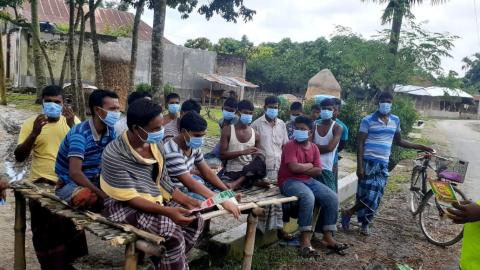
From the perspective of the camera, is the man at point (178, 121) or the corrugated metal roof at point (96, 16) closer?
the man at point (178, 121)

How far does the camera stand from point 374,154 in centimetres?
562

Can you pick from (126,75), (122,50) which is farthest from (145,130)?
(122,50)

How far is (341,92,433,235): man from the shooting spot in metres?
5.62

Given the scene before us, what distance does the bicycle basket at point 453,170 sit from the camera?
518 cm

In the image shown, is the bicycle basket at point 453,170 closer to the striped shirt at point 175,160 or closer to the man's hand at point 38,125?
the striped shirt at point 175,160

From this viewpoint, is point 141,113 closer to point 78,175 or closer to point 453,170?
point 78,175

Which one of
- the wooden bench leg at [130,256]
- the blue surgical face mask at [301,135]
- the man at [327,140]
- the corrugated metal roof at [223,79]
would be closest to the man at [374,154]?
the man at [327,140]

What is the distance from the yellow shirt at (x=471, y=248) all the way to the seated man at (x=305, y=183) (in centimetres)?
199

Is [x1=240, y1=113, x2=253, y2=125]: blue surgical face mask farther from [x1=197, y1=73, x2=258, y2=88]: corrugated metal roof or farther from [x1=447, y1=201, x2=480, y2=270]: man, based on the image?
[x1=197, y1=73, x2=258, y2=88]: corrugated metal roof

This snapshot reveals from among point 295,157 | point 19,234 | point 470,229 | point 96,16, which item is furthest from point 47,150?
point 96,16

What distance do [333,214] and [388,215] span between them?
7.75ft

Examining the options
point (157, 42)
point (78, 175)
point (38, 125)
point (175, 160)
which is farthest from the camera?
point (157, 42)

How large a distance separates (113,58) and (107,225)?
1619cm

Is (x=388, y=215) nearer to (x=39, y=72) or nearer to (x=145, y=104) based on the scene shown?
(x=145, y=104)
